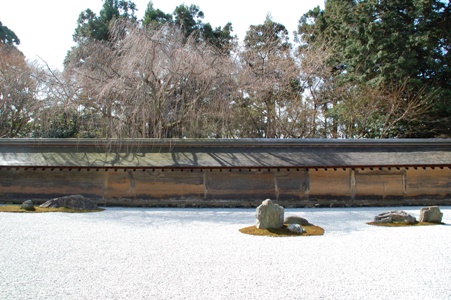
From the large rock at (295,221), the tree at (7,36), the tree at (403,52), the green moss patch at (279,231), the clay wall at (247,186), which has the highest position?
the tree at (7,36)

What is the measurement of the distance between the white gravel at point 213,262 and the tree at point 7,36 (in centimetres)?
2338

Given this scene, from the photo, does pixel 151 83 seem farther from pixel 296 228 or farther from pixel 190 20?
pixel 190 20

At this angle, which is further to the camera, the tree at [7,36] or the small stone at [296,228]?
the tree at [7,36]

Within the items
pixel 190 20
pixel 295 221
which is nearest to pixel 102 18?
pixel 190 20

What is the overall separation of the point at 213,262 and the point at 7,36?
93.4ft

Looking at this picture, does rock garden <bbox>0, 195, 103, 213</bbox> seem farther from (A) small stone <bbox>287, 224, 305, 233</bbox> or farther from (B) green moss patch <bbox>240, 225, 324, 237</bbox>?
(A) small stone <bbox>287, 224, 305, 233</bbox>

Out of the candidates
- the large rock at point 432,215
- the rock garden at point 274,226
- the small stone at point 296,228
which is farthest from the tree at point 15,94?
the large rock at point 432,215

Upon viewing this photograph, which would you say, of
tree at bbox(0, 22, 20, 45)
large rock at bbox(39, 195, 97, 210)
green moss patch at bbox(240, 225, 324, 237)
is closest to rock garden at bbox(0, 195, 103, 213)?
large rock at bbox(39, 195, 97, 210)

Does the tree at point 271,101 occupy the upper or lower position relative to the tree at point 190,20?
lower

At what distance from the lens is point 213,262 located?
16.3 ft

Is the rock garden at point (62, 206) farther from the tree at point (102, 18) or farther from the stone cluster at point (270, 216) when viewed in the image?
the tree at point (102, 18)

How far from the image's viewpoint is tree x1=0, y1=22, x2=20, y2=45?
86.0 feet

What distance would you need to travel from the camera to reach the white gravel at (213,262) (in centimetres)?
393

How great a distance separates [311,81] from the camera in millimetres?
20312
